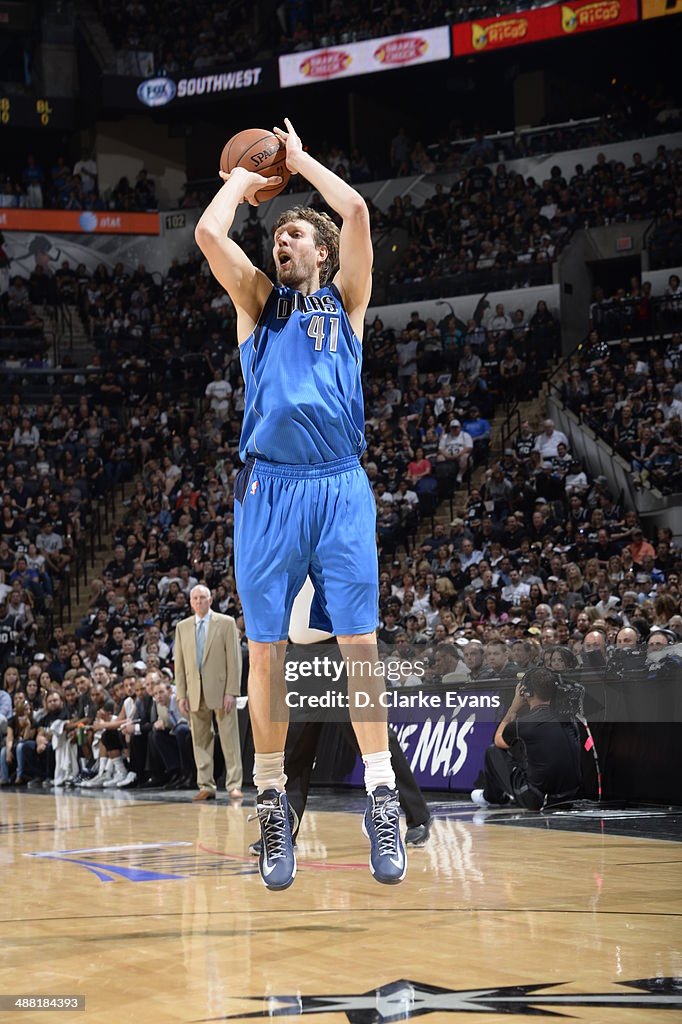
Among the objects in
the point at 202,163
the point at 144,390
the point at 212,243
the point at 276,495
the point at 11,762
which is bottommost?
the point at 11,762

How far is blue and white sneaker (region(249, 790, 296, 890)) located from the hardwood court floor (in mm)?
383

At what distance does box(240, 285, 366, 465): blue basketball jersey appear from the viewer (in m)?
4.08

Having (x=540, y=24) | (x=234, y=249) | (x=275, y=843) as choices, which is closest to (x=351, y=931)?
(x=275, y=843)

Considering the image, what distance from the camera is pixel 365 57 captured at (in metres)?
24.5

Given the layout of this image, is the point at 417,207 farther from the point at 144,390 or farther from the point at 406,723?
the point at 406,723

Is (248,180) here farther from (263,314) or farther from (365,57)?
(365,57)

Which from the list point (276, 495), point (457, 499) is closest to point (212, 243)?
point (276, 495)

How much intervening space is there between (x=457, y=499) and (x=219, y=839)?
955 centimetres

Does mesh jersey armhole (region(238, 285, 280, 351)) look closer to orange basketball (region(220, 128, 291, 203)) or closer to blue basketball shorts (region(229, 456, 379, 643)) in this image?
orange basketball (region(220, 128, 291, 203))

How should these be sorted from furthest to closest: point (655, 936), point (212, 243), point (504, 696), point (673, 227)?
point (673, 227)
point (504, 696)
point (655, 936)
point (212, 243)

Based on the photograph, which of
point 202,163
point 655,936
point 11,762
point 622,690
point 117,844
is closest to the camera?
point 655,936

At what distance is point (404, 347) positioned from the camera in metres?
20.5

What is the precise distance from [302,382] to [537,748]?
5578 millimetres

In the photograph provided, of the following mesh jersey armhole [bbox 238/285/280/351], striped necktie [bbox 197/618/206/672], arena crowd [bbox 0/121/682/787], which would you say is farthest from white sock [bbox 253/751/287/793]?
striped necktie [bbox 197/618/206/672]
